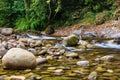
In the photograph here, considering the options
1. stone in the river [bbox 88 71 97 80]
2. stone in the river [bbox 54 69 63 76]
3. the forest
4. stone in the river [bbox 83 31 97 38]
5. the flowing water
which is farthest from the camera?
the forest

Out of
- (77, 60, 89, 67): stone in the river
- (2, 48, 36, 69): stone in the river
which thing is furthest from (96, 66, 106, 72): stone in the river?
(2, 48, 36, 69): stone in the river

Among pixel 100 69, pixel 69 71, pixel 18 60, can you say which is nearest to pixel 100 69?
pixel 100 69

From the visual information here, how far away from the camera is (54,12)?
821 inches

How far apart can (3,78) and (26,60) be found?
3.63ft

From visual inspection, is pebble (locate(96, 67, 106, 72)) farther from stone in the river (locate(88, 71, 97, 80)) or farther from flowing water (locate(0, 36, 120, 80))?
stone in the river (locate(88, 71, 97, 80))

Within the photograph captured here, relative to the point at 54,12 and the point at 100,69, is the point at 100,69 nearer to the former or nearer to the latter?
the point at 100,69

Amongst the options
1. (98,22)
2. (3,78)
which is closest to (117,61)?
(3,78)

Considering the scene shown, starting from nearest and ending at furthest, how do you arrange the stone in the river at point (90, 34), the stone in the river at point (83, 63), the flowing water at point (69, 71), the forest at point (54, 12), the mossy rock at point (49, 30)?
the flowing water at point (69, 71) → the stone in the river at point (83, 63) → the stone in the river at point (90, 34) → the forest at point (54, 12) → the mossy rock at point (49, 30)

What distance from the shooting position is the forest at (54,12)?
18.9 m

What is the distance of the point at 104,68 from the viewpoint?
24.0ft

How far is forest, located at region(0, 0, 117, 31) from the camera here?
1892cm

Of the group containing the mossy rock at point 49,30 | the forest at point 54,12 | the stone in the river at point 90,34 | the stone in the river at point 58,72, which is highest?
the forest at point 54,12

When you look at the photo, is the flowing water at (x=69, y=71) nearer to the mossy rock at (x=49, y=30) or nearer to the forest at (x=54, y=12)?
the forest at (x=54, y=12)

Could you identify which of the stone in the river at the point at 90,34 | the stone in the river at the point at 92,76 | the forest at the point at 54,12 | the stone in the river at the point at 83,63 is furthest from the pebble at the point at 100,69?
the forest at the point at 54,12
